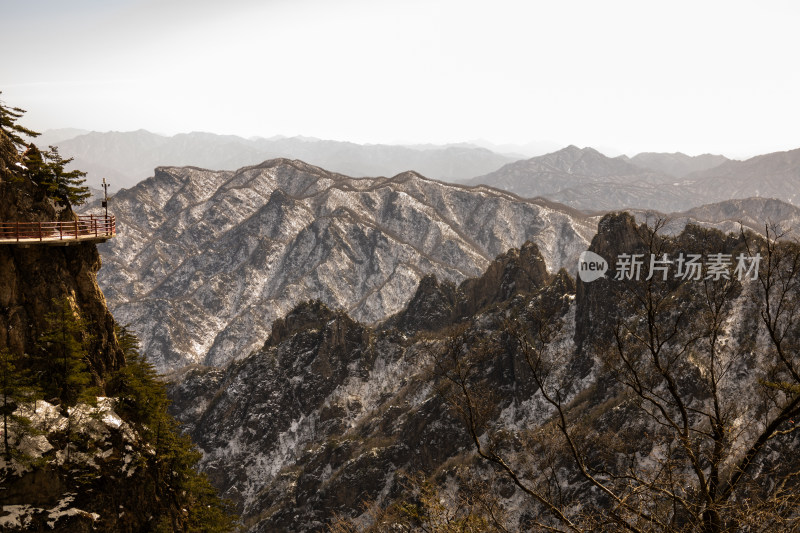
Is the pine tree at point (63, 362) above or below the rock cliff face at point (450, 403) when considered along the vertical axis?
above

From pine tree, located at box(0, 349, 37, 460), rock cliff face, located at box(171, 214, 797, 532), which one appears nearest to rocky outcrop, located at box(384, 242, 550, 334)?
rock cliff face, located at box(171, 214, 797, 532)

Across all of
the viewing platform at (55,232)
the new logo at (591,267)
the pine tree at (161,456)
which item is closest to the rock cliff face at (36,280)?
the viewing platform at (55,232)

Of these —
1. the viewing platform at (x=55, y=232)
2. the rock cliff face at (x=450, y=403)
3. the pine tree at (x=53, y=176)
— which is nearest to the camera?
the viewing platform at (x=55, y=232)

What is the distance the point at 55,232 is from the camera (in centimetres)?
3025

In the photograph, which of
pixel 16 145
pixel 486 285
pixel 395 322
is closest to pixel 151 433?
pixel 16 145

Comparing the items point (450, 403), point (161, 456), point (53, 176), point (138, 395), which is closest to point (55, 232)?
point (53, 176)

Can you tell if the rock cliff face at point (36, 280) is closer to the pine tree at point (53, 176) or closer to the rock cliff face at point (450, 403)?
the pine tree at point (53, 176)

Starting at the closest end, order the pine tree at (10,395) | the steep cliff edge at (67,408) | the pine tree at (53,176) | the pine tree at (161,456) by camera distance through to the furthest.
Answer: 1. the pine tree at (10,395)
2. the steep cliff edge at (67,408)
3. the pine tree at (161,456)
4. the pine tree at (53,176)

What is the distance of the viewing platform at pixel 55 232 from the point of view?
1085 inches

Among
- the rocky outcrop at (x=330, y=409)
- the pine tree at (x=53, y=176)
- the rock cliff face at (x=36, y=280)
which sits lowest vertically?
the rocky outcrop at (x=330, y=409)

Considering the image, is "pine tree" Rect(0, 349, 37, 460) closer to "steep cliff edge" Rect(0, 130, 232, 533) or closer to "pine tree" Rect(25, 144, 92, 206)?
"steep cliff edge" Rect(0, 130, 232, 533)

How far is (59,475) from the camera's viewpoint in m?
25.1

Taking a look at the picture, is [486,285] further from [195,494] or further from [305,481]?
[195,494]

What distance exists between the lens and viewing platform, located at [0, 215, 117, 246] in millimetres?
27547
